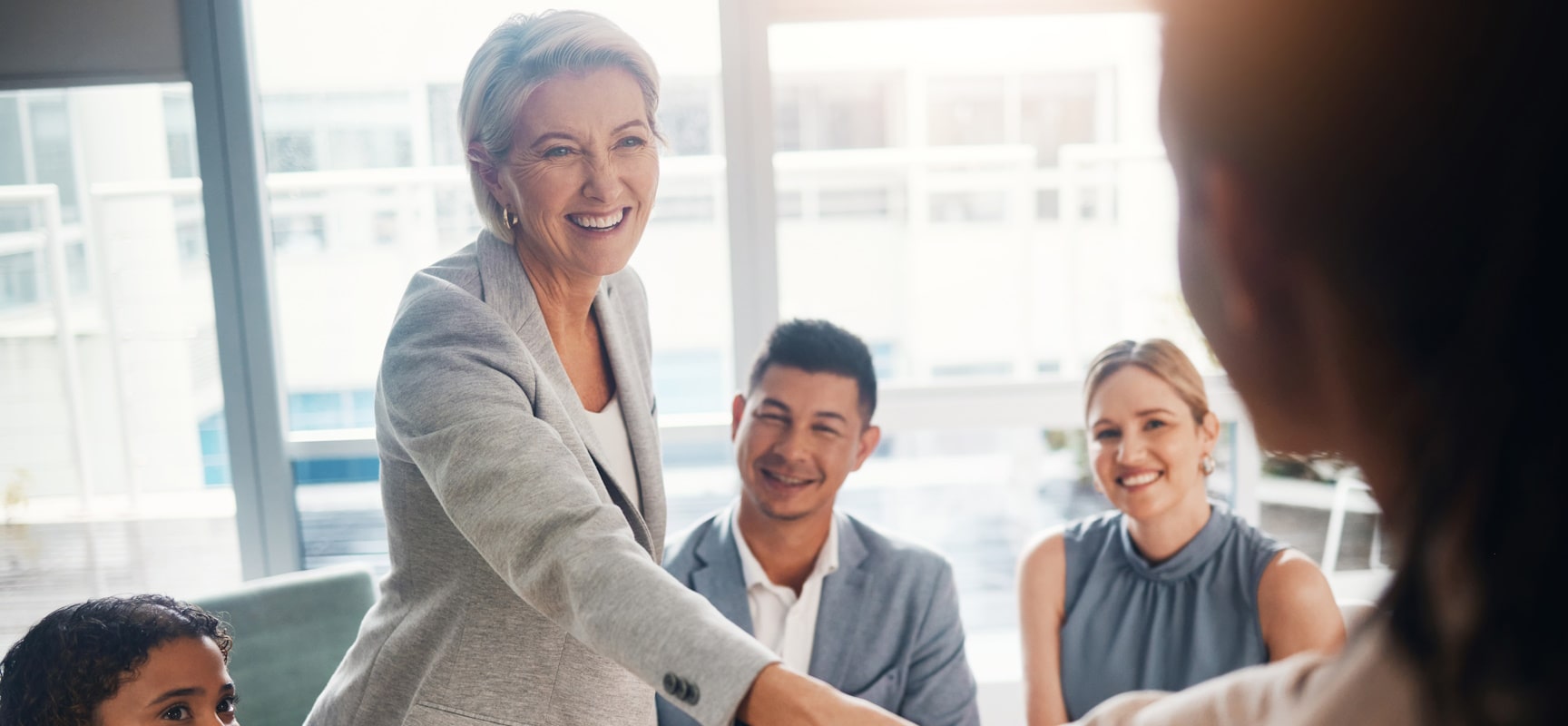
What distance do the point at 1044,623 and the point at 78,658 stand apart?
5.09 feet

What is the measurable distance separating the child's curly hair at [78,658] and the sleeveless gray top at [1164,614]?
1.49 m

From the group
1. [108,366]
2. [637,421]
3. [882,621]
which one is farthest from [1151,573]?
[108,366]

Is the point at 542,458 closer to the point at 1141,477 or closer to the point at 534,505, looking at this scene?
the point at 534,505

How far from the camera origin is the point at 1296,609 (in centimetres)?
191

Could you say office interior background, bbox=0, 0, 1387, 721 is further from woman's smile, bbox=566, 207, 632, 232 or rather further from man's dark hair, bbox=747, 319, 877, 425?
woman's smile, bbox=566, 207, 632, 232

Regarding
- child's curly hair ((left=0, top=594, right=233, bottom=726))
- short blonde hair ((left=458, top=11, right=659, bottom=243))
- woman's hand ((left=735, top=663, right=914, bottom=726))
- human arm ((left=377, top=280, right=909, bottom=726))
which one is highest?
short blonde hair ((left=458, top=11, right=659, bottom=243))

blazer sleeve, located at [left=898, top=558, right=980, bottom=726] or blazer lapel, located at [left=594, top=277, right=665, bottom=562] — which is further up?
blazer lapel, located at [left=594, top=277, right=665, bottom=562]

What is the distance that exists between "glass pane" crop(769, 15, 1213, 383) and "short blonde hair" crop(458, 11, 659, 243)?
5.13ft

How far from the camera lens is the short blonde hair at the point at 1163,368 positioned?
2092 millimetres

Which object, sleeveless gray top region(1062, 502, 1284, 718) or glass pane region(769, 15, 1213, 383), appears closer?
sleeveless gray top region(1062, 502, 1284, 718)

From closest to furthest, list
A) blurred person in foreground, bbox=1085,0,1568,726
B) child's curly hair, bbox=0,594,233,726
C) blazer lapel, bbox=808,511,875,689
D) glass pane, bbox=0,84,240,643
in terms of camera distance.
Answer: blurred person in foreground, bbox=1085,0,1568,726
child's curly hair, bbox=0,594,233,726
blazer lapel, bbox=808,511,875,689
glass pane, bbox=0,84,240,643

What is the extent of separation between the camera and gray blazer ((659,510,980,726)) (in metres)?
2.02

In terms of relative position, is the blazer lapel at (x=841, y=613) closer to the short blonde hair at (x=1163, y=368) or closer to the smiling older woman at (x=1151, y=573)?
the smiling older woman at (x=1151, y=573)

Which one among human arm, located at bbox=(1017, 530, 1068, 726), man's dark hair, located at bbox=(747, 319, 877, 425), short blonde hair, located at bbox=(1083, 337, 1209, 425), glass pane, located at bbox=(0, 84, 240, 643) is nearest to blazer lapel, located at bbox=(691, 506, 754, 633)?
man's dark hair, located at bbox=(747, 319, 877, 425)
